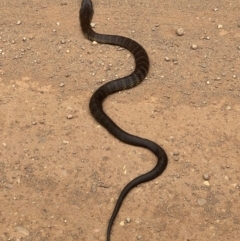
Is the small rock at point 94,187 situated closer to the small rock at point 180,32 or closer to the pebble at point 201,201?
the pebble at point 201,201

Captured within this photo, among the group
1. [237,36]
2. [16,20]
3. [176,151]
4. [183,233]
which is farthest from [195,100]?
[16,20]

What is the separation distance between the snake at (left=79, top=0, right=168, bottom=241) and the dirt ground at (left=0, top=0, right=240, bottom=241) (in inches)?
3.0

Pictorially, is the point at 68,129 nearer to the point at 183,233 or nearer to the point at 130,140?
the point at 130,140

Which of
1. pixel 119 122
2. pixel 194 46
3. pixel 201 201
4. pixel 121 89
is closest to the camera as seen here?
pixel 201 201

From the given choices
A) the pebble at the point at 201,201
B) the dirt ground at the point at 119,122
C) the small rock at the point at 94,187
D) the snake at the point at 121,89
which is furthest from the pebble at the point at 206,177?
the small rock at the point at 94,187

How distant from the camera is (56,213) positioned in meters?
4.69

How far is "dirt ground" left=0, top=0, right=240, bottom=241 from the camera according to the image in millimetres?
4613

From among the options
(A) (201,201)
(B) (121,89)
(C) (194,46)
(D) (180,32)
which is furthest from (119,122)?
(D) (180,32)

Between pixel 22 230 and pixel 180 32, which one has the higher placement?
pixel 180 32

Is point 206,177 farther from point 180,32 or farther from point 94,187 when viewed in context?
point 180,32

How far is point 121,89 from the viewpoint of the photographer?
5.97m

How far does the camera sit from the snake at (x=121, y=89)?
4879 millimetres

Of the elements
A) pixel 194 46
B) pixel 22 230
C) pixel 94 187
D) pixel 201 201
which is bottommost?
pixel 22 230

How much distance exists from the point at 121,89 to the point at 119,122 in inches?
23.9
